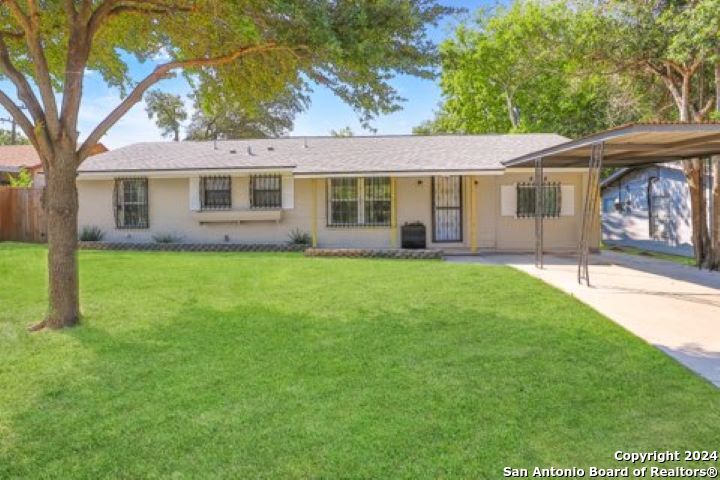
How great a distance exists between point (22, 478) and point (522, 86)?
2946 centimetres

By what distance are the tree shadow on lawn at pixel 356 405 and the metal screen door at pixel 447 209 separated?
913 cm

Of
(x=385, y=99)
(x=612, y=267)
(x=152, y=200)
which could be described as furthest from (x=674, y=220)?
(x=152, y=200)

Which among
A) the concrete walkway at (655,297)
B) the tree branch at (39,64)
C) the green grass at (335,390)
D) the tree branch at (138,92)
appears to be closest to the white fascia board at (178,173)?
the concrete walkway at (655,297)

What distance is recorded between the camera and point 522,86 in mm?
28297

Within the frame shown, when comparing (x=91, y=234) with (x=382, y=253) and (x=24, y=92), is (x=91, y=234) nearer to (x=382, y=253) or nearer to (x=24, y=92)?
(x=382, y=253)

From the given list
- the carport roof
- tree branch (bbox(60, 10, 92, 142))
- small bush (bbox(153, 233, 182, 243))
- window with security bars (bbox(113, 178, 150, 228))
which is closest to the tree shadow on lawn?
tree branch (bbox(60, 10, 92, 142))

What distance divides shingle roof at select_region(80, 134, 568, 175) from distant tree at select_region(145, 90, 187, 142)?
1898 cm

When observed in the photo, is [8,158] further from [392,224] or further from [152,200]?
[392,224]

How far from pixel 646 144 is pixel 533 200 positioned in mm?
5640

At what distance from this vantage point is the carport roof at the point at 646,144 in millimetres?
6891

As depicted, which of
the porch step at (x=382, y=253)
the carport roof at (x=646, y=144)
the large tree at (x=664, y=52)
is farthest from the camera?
the porch step at (x=382, y=253)

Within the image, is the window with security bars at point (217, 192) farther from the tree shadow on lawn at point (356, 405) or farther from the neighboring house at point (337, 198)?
the tree shadow on lawn at point (356, 405)

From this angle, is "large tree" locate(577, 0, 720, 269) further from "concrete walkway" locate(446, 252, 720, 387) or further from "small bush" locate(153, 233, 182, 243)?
"small bush" locate(153, 233, 182, 243)

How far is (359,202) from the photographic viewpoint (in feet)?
49.7
